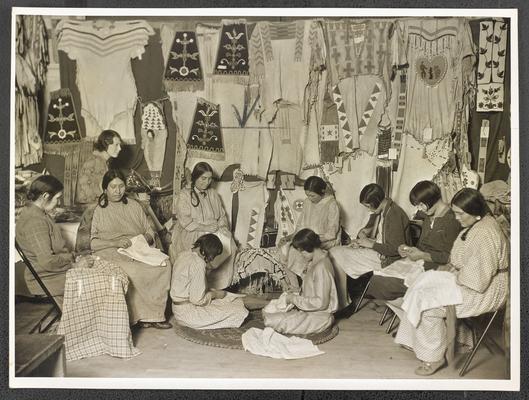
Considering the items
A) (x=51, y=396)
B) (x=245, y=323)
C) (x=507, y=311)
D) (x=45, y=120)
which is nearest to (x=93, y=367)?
(x=51, y=396)

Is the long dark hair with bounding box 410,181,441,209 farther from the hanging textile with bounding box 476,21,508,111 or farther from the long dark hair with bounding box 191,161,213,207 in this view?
the long dark hair with bounding box 191,161,213,207

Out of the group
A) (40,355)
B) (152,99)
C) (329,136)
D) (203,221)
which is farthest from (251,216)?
(40,355)

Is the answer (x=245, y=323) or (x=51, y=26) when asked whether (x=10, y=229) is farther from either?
(x=245, y=323)

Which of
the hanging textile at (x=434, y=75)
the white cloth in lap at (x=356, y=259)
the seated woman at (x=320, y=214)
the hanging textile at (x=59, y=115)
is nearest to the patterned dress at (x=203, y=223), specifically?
the seated woman at (x=320, y=214)

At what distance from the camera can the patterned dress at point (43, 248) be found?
11.5 ft

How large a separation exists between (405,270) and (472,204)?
1.69ft

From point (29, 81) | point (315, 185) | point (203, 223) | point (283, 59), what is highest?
point (283, 59)

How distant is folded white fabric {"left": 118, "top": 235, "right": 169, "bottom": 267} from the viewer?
3.55 meters

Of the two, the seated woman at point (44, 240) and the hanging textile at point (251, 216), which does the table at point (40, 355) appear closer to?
the seated woman at point (44, 240)

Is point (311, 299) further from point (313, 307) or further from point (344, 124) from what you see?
point (344, 124)

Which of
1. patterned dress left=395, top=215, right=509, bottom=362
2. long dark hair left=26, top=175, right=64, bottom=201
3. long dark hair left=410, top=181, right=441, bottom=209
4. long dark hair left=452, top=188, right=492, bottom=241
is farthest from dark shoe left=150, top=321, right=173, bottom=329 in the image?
long dark hair left=452, top=188, right=492, bottom=241

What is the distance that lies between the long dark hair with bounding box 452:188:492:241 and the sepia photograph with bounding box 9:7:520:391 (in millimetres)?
13

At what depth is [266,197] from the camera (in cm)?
361

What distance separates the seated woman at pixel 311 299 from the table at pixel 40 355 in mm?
1148
